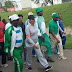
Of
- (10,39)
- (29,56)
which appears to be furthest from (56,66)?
(10,39)

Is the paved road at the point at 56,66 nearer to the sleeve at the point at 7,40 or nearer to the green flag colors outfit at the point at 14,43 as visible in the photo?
the green flag colors outfit at the point at 14,43

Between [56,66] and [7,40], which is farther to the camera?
[56,66]

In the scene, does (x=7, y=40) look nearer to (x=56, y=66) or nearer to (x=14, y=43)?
(x=14, y=43)

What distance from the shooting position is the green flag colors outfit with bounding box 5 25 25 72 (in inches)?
205

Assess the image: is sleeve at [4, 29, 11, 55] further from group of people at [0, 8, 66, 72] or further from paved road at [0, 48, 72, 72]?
paved road at [0, 48, 72, 72]

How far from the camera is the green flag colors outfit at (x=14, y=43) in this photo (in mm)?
5207

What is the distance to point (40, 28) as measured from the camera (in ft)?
22.4

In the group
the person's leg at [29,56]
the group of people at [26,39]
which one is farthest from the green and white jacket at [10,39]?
the person's leg at [29,56]

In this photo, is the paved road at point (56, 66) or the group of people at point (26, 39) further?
the paved road at point (56, 66)

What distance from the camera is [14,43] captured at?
17.2ft

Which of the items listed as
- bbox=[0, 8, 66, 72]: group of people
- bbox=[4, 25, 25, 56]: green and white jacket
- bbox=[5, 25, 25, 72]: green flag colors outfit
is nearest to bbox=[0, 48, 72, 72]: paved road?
bbox=[0, 8, 66, 72]: group of people

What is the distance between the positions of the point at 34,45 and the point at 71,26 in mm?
10809

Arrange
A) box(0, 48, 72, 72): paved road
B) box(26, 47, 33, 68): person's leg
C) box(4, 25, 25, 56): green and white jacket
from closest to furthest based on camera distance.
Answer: box(4, 25, 25, 56): green and white jacket < box(26, 47, 33, 68): person's leg < box(0, 48, 72, 72): paved road

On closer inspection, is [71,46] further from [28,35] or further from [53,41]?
[28,35]
